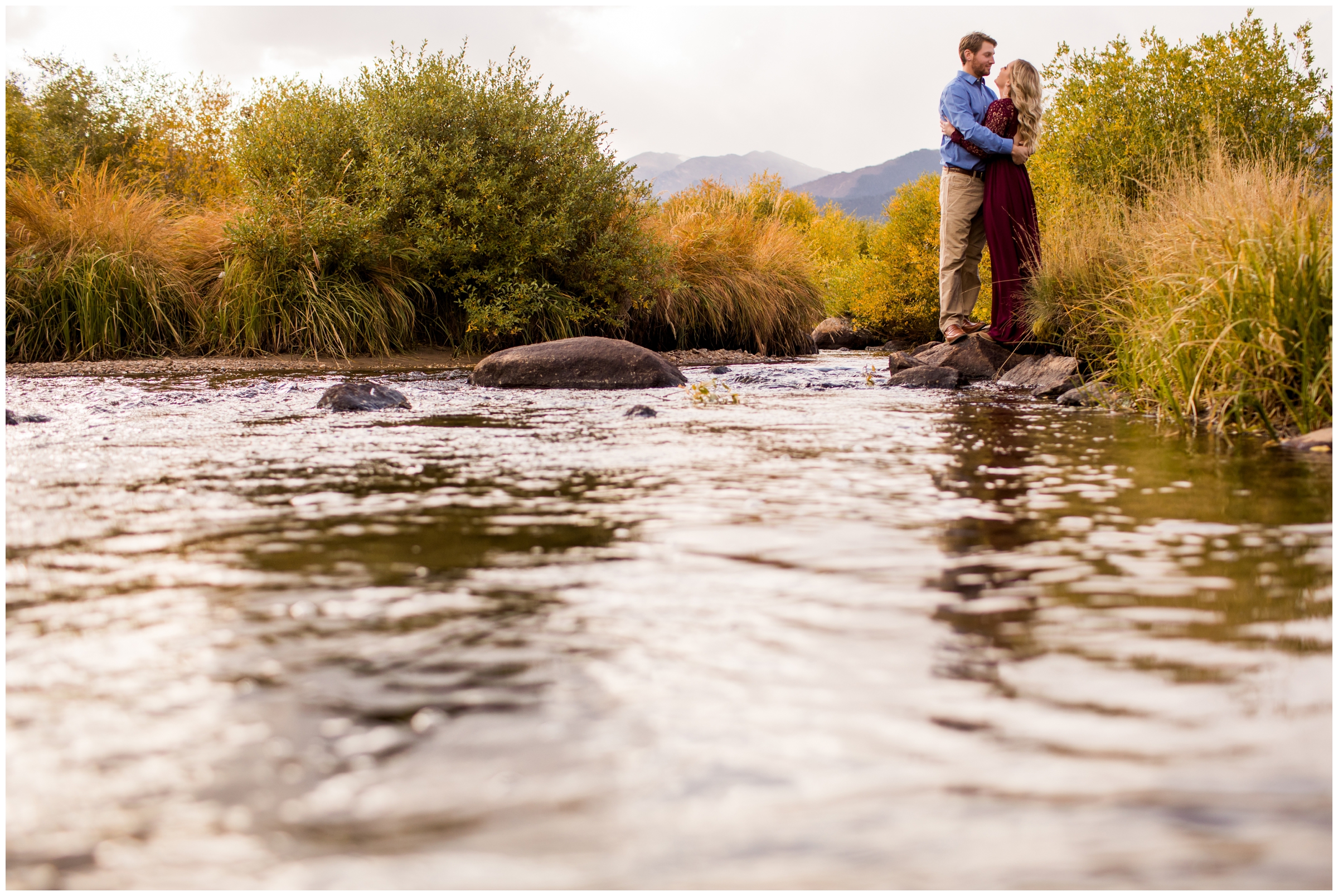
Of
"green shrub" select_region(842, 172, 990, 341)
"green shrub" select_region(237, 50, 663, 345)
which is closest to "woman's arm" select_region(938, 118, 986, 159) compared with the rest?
"green shrub" select_region(237, 50, 663, 345)

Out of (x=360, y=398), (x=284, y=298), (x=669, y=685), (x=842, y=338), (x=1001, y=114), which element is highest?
(x=1001, y=114)

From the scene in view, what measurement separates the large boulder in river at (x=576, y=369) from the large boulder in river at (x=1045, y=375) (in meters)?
2.86

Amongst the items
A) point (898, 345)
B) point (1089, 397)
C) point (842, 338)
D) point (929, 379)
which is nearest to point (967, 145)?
point (929, 379)

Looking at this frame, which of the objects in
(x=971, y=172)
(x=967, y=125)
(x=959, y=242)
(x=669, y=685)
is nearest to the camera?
(x=669, y=685)

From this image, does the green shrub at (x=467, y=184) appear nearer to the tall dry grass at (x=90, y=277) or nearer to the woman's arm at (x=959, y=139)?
the tall dry grass at (x=90, y=277)

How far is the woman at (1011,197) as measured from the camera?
28.9ft

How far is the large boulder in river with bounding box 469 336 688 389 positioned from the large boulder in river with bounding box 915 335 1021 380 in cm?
252

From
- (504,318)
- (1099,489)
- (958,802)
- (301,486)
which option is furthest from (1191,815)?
(504,318)

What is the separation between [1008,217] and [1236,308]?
15.0ft

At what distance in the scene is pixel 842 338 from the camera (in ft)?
72.6

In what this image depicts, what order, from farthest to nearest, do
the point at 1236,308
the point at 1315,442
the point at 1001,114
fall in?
the point at 1001,114 < the point at 1236,308 < the point at 1315,442

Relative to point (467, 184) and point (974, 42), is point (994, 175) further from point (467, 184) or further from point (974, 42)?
point (467, 184)

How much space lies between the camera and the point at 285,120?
38.6 ft

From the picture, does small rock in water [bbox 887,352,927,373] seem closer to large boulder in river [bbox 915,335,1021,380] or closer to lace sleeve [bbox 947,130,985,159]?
large boulder in river [bbox 915,335,1021,380]
